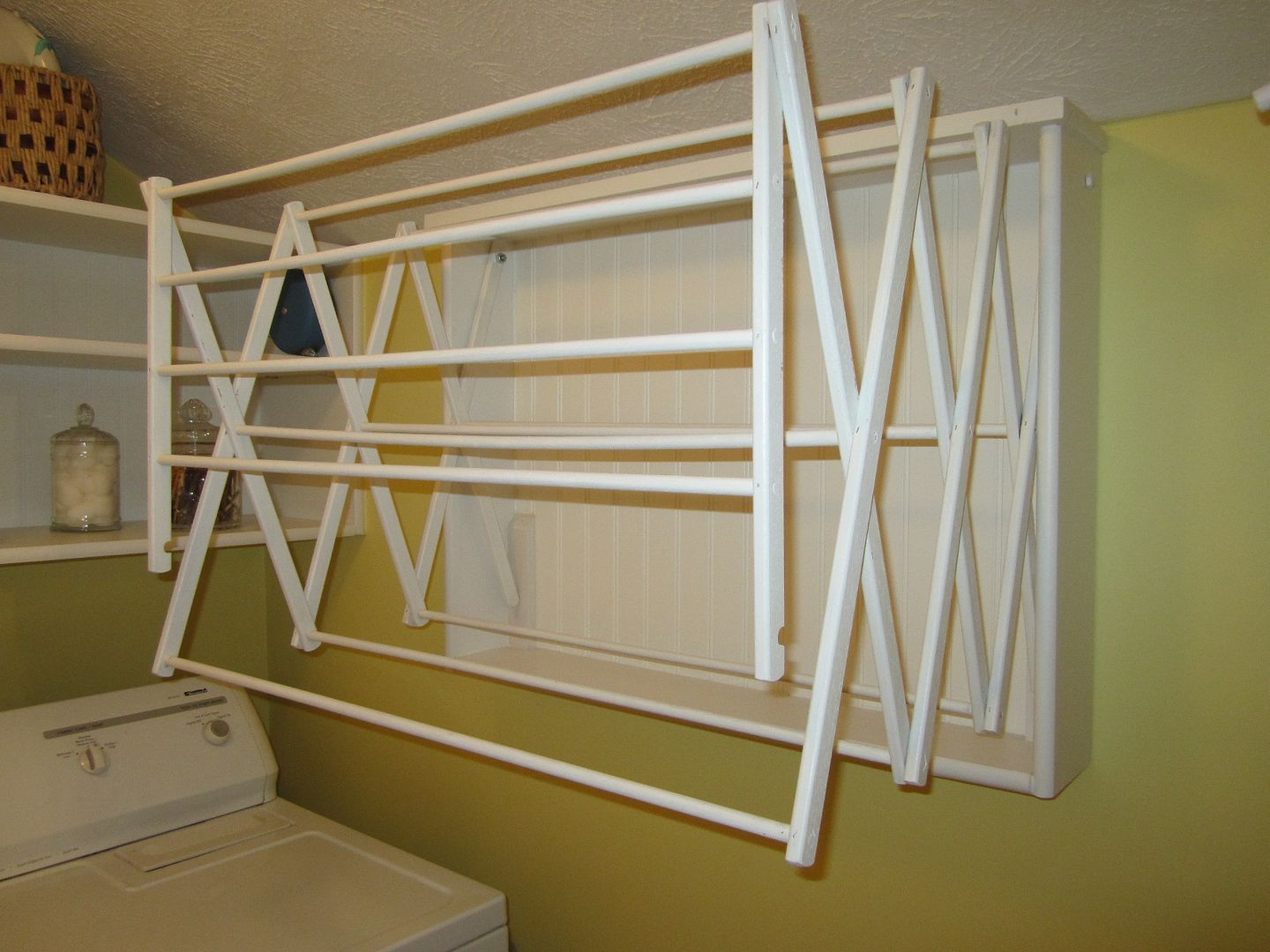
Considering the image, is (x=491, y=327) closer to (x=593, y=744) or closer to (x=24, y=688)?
(x=593, y=744)

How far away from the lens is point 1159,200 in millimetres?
1024

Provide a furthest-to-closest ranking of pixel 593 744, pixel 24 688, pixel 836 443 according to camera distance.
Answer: pixel 24 688, pixel 593 744, pixel 836 443

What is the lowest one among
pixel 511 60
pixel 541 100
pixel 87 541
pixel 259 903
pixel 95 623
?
pixel 259 903

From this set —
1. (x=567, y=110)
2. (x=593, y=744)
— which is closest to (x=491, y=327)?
(x=567, y=110)

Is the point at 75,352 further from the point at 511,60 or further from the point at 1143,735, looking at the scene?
the point at 1143,735

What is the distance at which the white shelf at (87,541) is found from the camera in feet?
4.88

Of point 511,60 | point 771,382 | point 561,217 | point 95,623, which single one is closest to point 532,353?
point 561,217

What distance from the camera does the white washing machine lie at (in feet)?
4.55

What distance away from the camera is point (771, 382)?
69cm

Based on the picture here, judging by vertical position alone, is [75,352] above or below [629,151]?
below

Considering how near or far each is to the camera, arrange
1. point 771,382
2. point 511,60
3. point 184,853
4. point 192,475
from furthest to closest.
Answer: point 192,475
point 184,853
point 511,60
point 771,382

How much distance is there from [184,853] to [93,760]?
238mm

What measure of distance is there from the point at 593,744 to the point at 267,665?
1011 mm

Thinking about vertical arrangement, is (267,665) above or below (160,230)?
below
